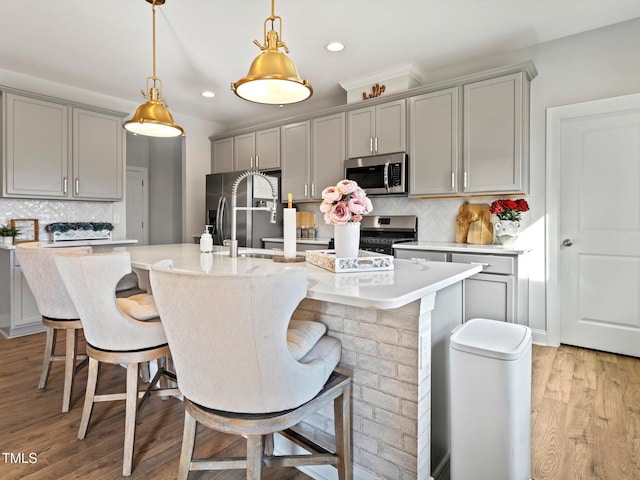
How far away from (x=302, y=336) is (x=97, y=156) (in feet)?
13.3

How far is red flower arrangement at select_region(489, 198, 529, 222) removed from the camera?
305 cm

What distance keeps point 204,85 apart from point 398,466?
4156mm

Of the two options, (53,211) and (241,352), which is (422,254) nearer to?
(241,352)

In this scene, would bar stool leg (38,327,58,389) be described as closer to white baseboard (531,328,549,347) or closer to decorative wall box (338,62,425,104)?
decorative wall box (338,62,425,104)

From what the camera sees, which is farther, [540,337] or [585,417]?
[540,337]

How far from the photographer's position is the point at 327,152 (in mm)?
4230

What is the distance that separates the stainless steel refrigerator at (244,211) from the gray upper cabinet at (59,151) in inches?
43.9

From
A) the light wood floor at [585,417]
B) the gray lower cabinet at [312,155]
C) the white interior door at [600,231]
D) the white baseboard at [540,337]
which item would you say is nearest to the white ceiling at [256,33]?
the gray lower cabinet at [312,155]

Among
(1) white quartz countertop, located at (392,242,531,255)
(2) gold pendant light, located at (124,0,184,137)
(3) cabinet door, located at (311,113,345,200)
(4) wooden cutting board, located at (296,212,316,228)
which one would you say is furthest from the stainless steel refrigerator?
(1) white quartz countertop, located at (392,242,531,255)

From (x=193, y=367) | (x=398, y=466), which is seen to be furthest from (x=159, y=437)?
(x=398, y=466)

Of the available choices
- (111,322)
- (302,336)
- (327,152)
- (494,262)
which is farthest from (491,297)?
(111,322)

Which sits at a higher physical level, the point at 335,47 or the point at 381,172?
the point at 335,47

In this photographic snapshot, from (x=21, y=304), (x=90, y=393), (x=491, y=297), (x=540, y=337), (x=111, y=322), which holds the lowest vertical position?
(x=540, y=337)

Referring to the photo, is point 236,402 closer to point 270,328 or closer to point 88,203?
point 270,328
